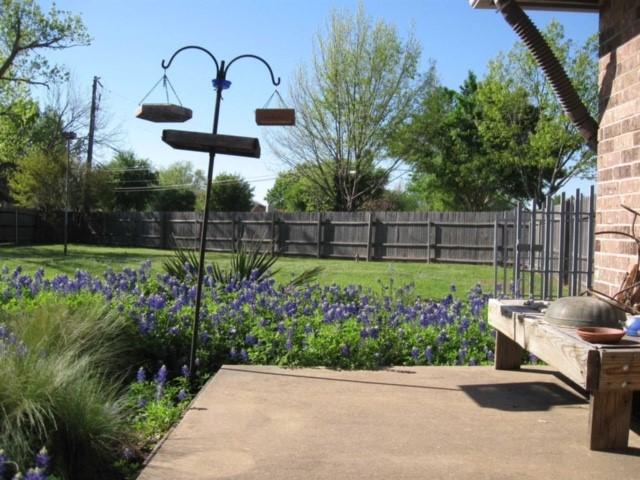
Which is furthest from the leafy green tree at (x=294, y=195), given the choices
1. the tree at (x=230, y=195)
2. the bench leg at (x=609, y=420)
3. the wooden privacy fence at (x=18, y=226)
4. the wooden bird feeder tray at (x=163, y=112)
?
the bench leg at (x=609, y=420)

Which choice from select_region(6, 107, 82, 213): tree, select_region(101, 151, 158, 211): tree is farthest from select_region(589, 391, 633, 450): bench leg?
select_region(101, 151, 158, 211): tree

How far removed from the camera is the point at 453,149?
122ft

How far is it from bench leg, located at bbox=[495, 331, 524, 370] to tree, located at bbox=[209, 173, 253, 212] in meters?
43.3

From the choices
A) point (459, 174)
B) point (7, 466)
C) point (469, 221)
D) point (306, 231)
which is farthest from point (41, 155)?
point (7, 466)

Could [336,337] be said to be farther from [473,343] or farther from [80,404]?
[80,404]

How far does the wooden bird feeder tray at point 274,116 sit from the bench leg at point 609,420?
2.82 metres

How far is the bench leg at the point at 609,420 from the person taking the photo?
109 inches

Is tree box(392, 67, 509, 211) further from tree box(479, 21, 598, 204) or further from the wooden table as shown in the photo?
the wooden table

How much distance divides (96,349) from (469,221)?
1842 centimetres

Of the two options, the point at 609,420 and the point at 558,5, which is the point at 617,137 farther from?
the point at 609,420

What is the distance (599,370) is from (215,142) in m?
2.74

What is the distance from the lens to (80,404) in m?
2.95

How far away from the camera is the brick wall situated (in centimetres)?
363

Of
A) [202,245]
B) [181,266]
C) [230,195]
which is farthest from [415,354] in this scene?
[230,195]
